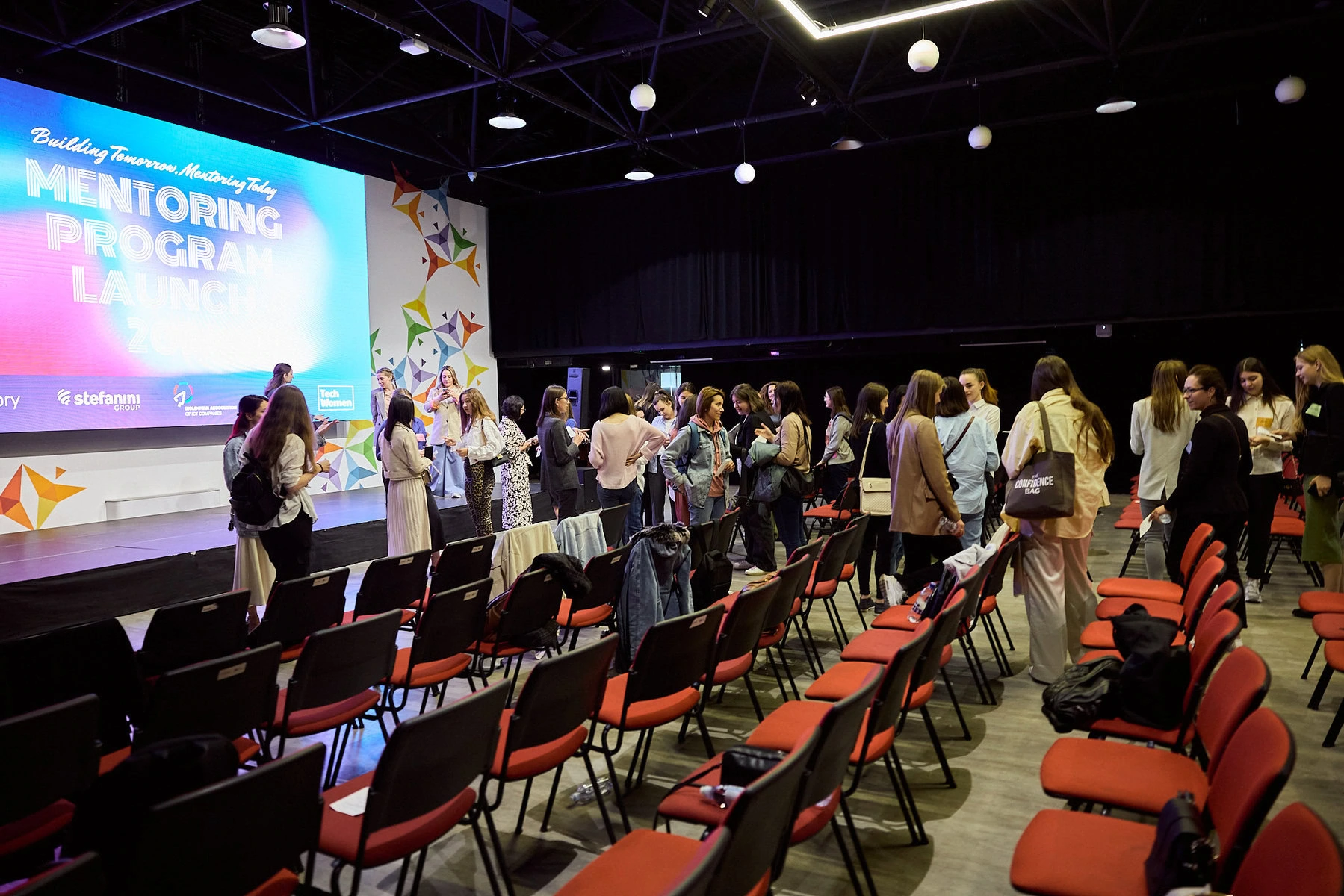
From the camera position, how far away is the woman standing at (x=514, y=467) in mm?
6363

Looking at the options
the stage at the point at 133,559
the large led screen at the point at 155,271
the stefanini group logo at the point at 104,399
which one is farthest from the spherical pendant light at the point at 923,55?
the stefanini group logo at the point at 104,399

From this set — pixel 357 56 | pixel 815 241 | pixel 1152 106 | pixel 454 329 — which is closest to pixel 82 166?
pixel 357 56

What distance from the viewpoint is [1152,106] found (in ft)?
30.5

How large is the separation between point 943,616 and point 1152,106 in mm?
9042

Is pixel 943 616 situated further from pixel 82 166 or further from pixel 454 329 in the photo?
pixel 454 329

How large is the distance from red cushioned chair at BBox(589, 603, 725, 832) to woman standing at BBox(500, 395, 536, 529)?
359 cm

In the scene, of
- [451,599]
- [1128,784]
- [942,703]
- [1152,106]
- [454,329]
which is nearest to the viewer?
[1128,784]

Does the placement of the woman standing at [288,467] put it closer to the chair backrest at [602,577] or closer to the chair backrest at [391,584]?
the chair backrest at [391,584]

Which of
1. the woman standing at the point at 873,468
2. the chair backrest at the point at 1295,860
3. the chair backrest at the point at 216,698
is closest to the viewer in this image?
the chair backrest at the point at 1295,860

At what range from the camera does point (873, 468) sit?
542 centimetres


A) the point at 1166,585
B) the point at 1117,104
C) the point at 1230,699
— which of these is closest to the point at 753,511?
the point at 1166,585

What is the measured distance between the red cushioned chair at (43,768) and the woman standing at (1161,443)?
211 inches

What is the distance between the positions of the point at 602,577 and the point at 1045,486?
7.24 ft

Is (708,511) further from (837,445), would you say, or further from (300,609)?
(300,609)
